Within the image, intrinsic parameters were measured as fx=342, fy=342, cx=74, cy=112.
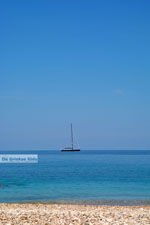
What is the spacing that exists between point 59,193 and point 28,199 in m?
4.33

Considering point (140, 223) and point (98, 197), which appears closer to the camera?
point (140, 223)

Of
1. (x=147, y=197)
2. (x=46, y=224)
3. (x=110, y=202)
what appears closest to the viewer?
(x=46, y=224)

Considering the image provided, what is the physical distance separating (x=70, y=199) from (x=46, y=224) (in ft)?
57.6

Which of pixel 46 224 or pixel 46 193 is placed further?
pixel 46 193

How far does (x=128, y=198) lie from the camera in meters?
29.7

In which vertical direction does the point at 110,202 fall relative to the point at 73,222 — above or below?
below

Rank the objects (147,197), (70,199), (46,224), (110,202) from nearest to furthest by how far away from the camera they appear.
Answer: (46,224)
(110,202)
(70,199)
(147,197)

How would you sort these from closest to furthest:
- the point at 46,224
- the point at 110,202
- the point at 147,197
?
the point at 46,224 < the point at 110,202 < the point at 147,197

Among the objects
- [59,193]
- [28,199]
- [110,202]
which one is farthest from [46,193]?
[110,202]

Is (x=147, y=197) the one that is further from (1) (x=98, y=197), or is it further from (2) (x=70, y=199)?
(2) (x=70, y=199)

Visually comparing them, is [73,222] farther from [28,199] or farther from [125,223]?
[28,199]

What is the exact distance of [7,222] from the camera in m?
11.9

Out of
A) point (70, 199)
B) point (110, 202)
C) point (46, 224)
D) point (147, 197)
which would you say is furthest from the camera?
point (147, 197)

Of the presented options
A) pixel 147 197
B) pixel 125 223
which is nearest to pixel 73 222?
pixel 125 223
